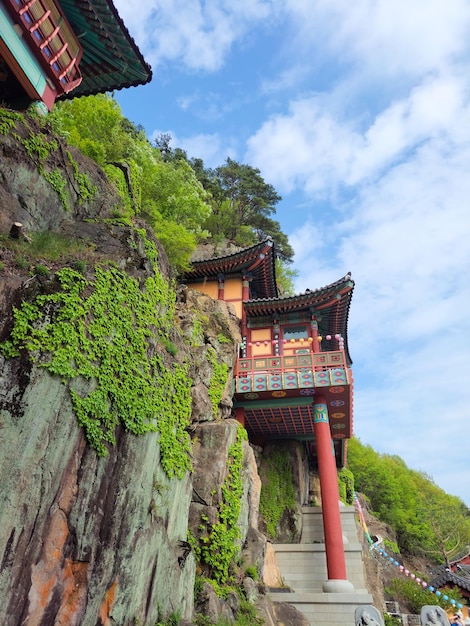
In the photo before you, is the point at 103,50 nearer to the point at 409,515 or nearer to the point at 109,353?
the point at 109,353

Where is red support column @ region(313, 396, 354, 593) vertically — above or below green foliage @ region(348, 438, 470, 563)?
below

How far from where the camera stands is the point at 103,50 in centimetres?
1553

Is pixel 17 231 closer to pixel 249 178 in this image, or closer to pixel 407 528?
pixel 249 178

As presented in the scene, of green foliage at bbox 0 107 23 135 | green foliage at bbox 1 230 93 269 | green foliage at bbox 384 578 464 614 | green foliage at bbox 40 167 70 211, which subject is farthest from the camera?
green foliage at bbox 384 578 464 614

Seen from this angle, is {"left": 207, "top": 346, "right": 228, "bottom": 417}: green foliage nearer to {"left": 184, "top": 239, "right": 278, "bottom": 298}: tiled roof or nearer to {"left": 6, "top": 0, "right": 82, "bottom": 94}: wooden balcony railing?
{"left": 184, "top": 239, "right": 278, "bottom": 298}: tiled roof

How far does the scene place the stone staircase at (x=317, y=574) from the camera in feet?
48.6

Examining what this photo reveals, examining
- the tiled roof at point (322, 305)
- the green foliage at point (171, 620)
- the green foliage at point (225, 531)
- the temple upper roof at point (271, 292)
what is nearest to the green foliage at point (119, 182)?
the temple upper roof at point (271, 292)

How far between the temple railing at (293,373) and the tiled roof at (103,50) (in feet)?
41.1

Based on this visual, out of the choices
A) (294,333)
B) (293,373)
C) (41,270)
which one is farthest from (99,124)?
(293,373)

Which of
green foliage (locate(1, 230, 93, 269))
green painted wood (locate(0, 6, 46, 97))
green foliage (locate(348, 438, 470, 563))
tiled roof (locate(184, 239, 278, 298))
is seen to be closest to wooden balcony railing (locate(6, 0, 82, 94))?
green painted wood (locate(0, 6, 46, 97))

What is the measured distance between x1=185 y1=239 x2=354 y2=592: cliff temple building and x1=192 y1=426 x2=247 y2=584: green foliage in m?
4.67

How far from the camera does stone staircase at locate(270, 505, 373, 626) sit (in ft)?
48.6

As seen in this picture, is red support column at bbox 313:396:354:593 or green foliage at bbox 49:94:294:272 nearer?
red support column at bbox 313:396:354:593

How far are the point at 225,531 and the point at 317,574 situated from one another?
660cm
